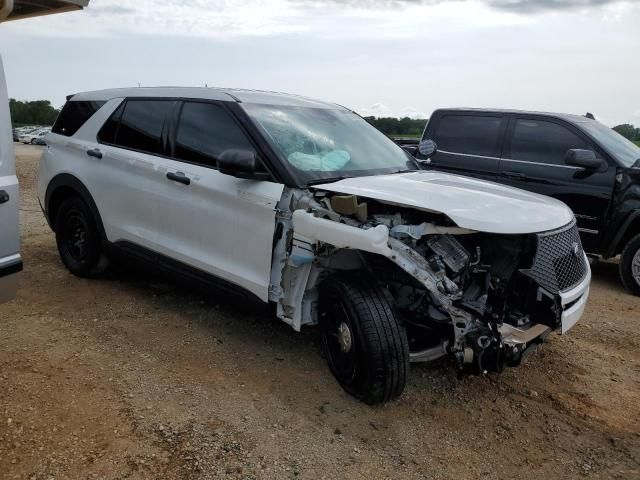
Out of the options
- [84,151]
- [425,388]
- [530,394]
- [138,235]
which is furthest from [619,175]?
[84,151]

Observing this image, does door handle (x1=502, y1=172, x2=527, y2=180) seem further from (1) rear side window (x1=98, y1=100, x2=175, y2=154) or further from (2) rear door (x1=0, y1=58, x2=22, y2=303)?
(2) rear door (x1=0, y1=58, x2=22, y2=303)

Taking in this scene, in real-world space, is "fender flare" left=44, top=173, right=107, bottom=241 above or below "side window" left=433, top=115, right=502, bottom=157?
below

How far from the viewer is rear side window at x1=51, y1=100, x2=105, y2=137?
515cm

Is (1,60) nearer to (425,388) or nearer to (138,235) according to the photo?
(138,235)

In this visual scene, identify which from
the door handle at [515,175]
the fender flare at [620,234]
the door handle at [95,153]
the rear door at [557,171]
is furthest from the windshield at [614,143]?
the door handle at [95,153]

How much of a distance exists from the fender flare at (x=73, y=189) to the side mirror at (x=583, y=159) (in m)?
4.78

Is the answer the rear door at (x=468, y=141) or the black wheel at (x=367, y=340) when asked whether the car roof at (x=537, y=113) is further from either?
the black wheel at (x=367, y=340)

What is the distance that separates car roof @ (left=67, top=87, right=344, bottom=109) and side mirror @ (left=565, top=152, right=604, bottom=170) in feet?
9.23

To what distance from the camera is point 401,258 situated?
2.99 meters

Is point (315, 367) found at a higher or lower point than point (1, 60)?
lower

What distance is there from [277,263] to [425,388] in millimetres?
1238

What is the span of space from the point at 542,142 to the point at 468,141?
95 cm

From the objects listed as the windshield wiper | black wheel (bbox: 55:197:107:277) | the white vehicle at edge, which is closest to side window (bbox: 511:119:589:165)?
the windshield wiper

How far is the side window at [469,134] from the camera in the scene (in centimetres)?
703
